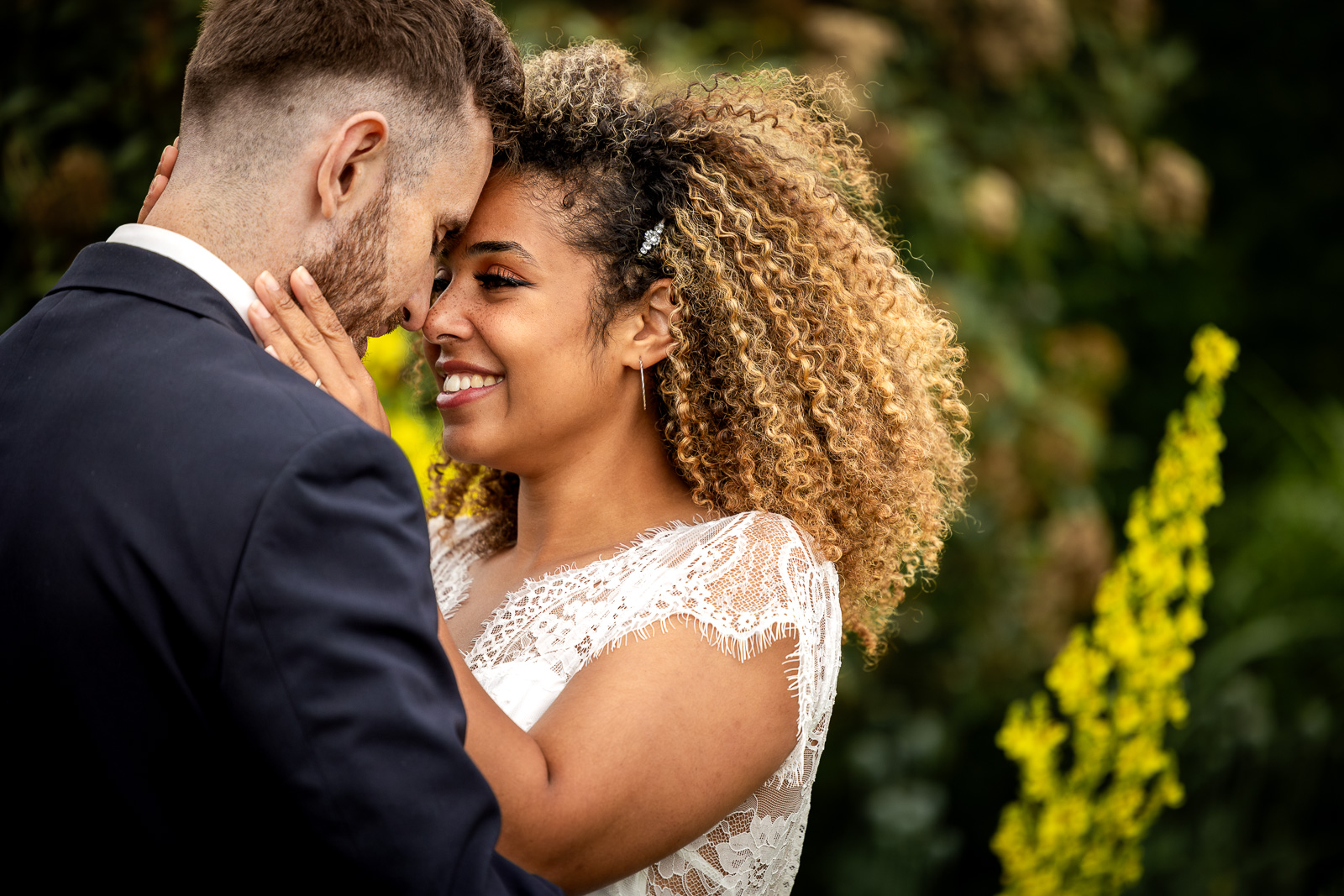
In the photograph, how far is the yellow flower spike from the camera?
9.50 feet

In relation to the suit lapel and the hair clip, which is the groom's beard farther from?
the hair clip

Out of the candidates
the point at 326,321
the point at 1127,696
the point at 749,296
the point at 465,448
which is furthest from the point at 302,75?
the point at 1127,696

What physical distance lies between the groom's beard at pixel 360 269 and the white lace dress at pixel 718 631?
0.71 m

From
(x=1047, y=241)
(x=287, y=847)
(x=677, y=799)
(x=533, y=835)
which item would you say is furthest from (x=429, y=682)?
(x=1047, y=241)

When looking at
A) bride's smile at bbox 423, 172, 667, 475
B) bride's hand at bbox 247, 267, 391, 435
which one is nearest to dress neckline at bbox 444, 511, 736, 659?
bride's smile at bbox 423, 172, 667, 475

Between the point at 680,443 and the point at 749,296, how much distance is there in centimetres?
34

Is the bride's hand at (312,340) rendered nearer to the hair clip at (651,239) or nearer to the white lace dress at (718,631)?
the white lace dress at (718,631)

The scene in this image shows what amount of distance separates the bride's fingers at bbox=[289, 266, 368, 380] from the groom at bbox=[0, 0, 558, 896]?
119 mm

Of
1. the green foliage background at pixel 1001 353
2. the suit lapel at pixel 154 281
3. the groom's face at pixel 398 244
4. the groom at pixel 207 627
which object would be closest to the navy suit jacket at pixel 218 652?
the groom at pixel 207 627

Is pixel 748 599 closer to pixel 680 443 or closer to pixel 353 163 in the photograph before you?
pixel 680 443

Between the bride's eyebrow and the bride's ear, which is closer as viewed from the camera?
the bride's eyebrow

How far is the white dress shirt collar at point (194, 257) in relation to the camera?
1.50 meters

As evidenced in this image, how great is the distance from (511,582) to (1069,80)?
3.42 meters

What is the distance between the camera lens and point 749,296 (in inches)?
93.6
